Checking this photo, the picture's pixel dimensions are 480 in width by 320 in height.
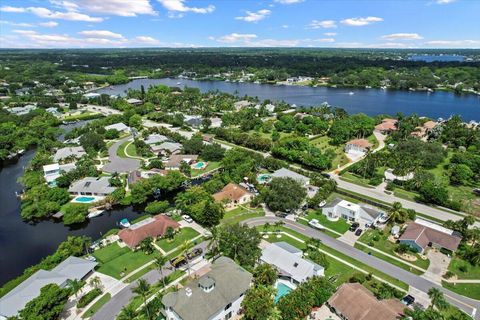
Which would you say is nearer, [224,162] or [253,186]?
[253,186]

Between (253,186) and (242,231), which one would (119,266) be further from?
(253,186)

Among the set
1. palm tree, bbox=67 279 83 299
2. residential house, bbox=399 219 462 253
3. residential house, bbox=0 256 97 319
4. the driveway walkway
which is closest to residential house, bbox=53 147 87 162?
the driveway walkway

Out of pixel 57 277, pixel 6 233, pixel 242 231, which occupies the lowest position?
pixel 6 233

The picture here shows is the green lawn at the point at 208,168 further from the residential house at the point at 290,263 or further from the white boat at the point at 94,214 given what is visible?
the residential house at the point at 290,263

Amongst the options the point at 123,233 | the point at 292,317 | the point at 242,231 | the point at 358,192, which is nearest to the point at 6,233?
the point at 123,233

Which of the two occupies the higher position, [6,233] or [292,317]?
[292,317]

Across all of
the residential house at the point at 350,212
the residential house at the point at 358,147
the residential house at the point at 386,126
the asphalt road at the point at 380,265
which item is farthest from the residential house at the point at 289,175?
the residential house at the point at 386,126
